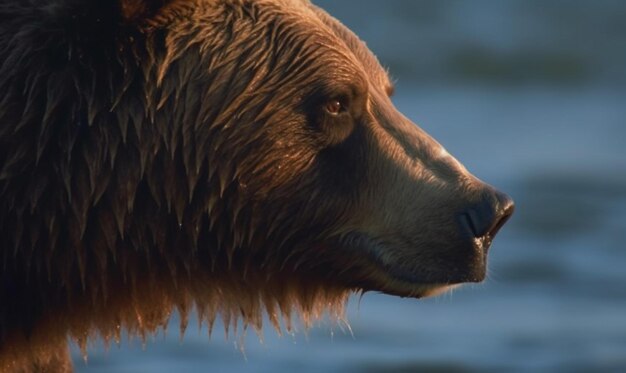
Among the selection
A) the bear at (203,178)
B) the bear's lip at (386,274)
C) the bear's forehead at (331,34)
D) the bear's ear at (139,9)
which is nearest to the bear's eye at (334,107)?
the bear at (203,178)

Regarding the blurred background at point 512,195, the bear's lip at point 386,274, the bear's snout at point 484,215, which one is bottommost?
the blurred background at point 512,195

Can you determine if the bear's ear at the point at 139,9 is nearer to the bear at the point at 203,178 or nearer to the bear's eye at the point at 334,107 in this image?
the bear at the point at 203,178

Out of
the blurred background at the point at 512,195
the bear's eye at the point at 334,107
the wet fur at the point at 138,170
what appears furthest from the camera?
the blurred background at the point at 512,195

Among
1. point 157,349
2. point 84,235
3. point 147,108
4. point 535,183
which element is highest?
point 147,108

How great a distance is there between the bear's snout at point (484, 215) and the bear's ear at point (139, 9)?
0.91m

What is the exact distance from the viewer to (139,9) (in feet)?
13.4

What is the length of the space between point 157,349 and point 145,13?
13.4 feet

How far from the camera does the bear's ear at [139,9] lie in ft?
13.4

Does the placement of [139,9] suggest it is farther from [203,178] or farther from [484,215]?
[484,215]

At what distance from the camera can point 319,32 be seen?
439 cm

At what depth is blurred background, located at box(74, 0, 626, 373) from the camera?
8.04 meters

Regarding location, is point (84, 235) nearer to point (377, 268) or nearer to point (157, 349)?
point (377, 268)

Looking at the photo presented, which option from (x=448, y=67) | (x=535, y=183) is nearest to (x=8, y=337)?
(x=535, y=183)

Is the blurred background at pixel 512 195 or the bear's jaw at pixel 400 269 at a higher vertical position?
the bear's jaw at pixel 400 269
